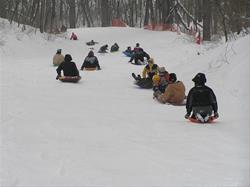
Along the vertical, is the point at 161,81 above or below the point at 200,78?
below

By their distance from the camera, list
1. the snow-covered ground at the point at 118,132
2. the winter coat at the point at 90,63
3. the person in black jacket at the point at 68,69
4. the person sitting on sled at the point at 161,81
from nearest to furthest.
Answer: the snow-covered ground at the point at 118,132, the person sitting on sled at the point at 161,81, the person in black jacket at the point at 68,69, the winter coat at the point at 90,63

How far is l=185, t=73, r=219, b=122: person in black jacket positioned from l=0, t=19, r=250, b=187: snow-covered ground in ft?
0.91

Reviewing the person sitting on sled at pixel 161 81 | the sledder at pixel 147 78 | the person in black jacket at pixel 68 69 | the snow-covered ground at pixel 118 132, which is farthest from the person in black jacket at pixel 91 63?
the person sitting on sled at pixel 161 81

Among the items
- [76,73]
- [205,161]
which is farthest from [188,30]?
[205,161]

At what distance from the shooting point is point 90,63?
61.8ft

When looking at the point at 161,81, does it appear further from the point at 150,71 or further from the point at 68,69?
the point at 68,69

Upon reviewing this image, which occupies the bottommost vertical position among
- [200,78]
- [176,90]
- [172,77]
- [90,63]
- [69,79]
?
[69,79]

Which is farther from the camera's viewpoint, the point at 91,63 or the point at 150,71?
the point at 91,63

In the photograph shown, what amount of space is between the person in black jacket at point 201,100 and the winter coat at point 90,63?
9566 millimetres

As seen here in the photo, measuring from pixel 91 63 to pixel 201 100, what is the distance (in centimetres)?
978

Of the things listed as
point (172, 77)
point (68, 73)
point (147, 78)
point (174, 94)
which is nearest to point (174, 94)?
point (174, 94)

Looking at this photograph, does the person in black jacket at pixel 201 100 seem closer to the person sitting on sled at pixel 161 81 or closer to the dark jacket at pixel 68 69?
the person sitting on sled at pixel 161 81

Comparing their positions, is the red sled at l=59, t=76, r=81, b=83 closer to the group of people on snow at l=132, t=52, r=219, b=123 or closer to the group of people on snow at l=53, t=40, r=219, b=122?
the group of people on snow at l=53, t=40, r=219, b=122

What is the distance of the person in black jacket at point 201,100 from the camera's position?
942 cm
